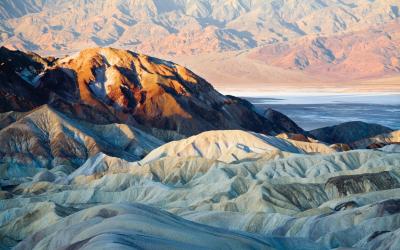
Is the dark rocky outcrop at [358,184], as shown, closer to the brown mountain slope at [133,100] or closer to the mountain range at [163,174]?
the mountain range at [163,174]

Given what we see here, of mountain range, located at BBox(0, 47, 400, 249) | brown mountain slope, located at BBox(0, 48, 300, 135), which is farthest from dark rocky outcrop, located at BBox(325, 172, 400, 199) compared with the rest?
brown mountain slope, located at BBox(0, 48, 300, 135)

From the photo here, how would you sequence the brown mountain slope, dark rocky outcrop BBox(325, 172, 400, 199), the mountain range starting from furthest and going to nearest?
1. the brown mountain slope
2. dark rocky outcrop BBox(325, 172, 400, 199)
3. the mountain range

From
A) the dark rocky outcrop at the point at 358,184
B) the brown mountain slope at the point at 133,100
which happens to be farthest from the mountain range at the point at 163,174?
the brown mountain slope at the point at 133,100

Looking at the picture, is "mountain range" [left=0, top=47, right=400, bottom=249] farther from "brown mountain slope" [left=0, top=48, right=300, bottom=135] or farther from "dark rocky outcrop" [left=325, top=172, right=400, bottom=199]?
"brown mountain slope" [left=0, top=48, right=300, bottom=135]

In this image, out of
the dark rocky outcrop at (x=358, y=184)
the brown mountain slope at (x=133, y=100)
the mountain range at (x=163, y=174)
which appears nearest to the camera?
the mountain range at (x=163, y=174)

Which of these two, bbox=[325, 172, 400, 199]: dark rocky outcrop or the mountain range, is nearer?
the mountain range

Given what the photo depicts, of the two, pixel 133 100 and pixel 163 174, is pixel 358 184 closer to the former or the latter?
pixel 163 174

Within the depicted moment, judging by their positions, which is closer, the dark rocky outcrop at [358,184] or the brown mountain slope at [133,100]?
the dark rocky outcrop at [358,184]

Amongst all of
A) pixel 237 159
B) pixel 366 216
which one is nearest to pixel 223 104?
pixel 237 159

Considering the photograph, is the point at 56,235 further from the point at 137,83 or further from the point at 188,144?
the point at 137,83

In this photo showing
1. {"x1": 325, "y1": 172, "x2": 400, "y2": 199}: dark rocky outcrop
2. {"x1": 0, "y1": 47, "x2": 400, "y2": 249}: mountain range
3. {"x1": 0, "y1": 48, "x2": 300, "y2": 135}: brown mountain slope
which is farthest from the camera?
{"x1": 0, "y1": 48, "x2": 300, "y2": 135}: brown mountain slope

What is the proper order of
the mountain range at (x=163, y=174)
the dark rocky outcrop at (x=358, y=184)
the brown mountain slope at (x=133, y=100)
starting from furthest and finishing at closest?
the brown mountain slope at (x=133, y=100), the dark rocky outcrop at (x=358, y=184), the mountain range at (x=163, y=174)

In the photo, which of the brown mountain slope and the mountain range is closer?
→ the mountain range

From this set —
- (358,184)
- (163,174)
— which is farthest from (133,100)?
(358,184)
